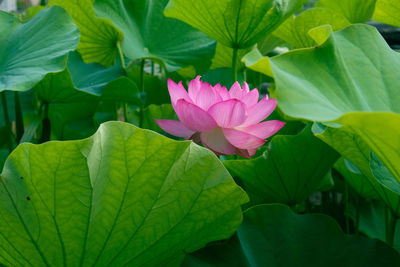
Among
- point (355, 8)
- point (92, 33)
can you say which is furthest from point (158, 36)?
point (355, 8)

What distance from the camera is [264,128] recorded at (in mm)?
528

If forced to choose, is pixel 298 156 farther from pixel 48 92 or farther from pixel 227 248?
pixel 48 92

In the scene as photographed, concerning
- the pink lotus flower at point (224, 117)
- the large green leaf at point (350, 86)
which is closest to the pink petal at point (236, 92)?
the pink lotus flower at point (224, 117)

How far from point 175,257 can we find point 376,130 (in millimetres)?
255

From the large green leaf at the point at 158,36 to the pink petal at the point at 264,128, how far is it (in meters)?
0.39

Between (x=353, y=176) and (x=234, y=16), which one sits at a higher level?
(x=234, y=16)

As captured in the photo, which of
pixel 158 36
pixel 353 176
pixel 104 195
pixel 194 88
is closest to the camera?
pixel 104 195

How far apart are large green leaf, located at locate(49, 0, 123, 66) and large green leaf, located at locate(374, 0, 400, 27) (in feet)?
1.55

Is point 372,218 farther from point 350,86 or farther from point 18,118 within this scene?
point 18,118

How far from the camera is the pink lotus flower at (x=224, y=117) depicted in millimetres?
504

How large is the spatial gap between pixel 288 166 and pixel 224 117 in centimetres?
15

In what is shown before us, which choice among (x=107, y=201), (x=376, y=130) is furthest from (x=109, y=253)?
(x=376, y=130)

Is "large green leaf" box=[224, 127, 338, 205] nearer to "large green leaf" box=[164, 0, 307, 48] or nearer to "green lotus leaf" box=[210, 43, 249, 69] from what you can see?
"large green leaf" box=[164, 0, 307, 48]

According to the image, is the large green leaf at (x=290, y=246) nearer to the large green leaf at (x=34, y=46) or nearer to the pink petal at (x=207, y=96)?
the pink petal at (x=207, y=96)
